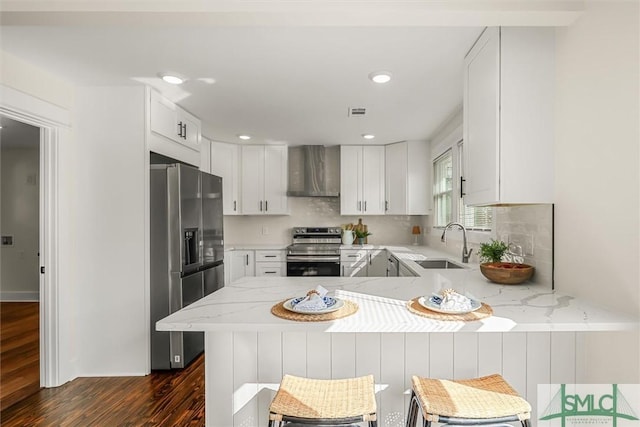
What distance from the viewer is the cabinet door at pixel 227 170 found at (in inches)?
184

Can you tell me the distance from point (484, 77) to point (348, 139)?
8.91 feet

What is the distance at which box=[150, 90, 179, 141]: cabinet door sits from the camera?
2.81 metres

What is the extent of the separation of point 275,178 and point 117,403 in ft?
10.4

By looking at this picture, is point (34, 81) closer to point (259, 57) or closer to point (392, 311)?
point (259, 57)

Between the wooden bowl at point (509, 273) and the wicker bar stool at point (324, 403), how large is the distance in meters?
1.01

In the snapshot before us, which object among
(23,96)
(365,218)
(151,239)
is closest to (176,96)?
(23,96)

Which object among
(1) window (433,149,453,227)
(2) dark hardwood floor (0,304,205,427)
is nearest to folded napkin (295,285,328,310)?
(2) dark hardwood floor (0,304,205,427)

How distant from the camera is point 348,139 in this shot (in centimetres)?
446

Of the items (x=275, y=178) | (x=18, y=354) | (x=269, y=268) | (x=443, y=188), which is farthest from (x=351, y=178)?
(x=18, y=354)

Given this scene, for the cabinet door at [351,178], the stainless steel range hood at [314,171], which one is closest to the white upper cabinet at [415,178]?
the cabinet door at [351,178]

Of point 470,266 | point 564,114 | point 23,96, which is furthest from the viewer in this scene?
point 470,266

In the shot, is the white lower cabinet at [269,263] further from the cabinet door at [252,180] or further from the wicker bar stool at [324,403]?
the wicker bar stool at [324,403]

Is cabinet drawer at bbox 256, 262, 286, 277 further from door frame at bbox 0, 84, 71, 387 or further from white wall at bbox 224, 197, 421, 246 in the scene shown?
door frame at bbox 0, 84, 71, 387

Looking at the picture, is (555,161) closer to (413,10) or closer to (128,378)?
(413,10)
